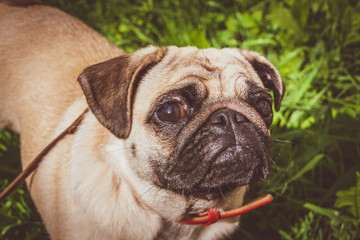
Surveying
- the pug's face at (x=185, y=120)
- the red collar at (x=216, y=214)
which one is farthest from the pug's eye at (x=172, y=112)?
the red collar at (x=216, y=214)

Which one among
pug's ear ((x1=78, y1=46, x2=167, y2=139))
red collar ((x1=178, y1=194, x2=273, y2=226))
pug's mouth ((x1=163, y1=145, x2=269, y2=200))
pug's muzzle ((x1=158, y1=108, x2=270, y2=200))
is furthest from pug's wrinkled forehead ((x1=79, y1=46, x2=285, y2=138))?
red collar ((x1=178, y1=194, x2=273, y2=226))

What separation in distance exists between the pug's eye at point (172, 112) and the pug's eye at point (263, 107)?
570 millimetres

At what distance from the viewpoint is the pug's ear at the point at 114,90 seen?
1.84m

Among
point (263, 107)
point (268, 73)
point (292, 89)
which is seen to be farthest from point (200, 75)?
point (292, 89)

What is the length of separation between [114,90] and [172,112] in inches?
15.4

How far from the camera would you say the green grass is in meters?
2.75

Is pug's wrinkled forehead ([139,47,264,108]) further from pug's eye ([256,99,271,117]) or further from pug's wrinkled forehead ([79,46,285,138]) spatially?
pug's eye ([256,99,271,117])

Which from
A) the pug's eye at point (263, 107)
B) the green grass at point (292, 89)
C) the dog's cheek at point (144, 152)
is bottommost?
the green grass at point (292, 89)

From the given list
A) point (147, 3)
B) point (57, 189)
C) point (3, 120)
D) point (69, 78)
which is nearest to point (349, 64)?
point (147, 3)

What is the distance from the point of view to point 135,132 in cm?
192

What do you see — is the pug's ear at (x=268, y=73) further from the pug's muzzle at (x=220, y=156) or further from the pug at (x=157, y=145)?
the pug's muzzle at (x=220, y=156)

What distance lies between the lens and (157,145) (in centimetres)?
186

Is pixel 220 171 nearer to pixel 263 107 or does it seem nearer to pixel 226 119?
pixel 226 119

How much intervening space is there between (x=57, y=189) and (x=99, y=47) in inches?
53.3
